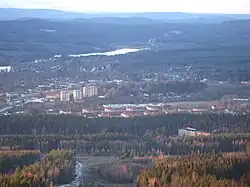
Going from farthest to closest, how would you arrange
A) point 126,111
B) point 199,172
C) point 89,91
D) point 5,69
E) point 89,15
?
point 89,15
point 5,69
point 89,91
point 126,111
point 199,172

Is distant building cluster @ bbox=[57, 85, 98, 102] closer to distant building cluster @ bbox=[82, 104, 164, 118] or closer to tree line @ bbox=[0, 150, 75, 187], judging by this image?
distant building cluster @ bbox=[82, 104, 164, 118]

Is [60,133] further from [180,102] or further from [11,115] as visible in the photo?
[180,102]

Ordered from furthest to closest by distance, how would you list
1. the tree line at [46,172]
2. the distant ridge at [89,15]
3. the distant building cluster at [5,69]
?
the distant ridge at [89,15] → the distant building cluster at [5,69] → the tree line at [46,172]

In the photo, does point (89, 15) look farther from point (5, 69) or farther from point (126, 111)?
point (126, 111)

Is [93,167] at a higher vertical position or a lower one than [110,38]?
higher

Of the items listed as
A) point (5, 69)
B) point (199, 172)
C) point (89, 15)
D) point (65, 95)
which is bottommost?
point (89, 15)

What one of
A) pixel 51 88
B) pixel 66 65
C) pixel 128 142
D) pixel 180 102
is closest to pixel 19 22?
pixel 66 65

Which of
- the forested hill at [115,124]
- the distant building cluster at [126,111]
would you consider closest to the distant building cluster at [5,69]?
the distant building cluster at [126,111]

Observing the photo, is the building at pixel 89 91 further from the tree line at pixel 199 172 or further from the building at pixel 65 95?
the tree line at pixel 199 172

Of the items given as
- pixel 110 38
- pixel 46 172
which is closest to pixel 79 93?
pixel 46 172
